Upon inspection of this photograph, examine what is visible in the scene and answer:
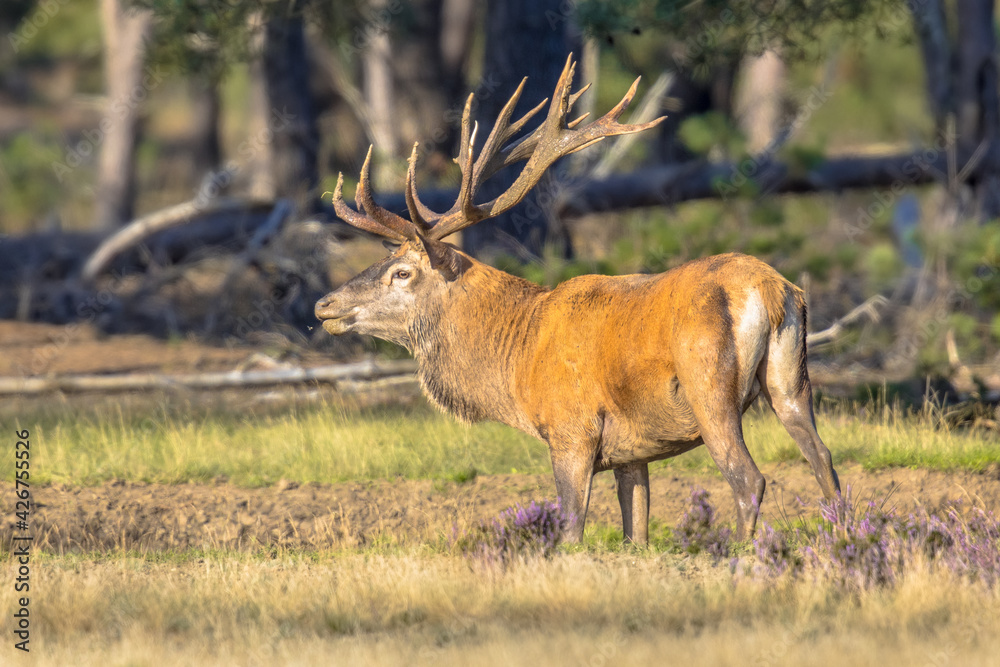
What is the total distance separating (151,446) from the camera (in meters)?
9.72

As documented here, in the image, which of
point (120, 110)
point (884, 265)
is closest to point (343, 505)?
point (884, 265)

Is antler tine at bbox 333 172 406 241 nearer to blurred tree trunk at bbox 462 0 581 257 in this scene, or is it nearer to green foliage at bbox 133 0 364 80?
green foliage at bbox 133 0 364 80

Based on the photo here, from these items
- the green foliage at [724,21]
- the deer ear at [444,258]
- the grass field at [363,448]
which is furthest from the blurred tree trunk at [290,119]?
the deer ear at [444,258]

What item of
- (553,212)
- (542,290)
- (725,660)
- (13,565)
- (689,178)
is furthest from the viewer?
(689,178)

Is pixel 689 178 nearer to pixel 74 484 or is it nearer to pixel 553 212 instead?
pixel 553 212

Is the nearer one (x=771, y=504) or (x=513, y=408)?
(x=513, y=408)

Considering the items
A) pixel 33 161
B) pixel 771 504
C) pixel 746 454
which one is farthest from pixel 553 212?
pixel 33 161

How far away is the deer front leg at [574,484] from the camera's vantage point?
6984 mm

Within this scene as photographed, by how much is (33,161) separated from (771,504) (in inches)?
888

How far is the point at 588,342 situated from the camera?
23.2 ft

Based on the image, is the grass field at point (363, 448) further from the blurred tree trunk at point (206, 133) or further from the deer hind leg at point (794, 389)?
the blurred tree trunk at point (206, 133)

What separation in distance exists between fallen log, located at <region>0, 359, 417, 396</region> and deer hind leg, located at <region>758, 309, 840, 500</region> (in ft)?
19.9

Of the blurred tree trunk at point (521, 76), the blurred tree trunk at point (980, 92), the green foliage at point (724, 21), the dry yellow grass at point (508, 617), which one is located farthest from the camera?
the blurred tree trunk at point (980, 92)

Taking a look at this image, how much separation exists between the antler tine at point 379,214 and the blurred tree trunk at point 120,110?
13841 millimetres
